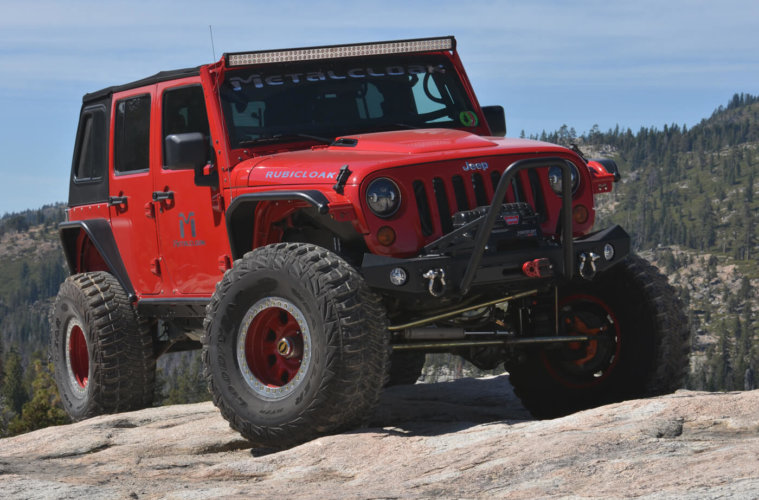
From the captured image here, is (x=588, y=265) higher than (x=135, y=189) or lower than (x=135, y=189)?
lower

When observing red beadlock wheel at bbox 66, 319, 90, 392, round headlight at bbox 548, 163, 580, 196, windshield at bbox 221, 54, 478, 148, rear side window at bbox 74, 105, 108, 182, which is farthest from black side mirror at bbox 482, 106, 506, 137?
red beadlock wheel at bbox 66, 319, 90, 392

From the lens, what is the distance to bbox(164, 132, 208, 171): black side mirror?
25.2ft

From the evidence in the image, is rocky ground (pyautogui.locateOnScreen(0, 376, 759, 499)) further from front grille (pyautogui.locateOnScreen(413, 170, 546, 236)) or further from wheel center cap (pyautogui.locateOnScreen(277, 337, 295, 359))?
front grille (pyautogui.locateOnScreen(413, 170, 546, 236))

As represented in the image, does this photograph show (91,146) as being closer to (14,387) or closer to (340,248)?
(340,248)

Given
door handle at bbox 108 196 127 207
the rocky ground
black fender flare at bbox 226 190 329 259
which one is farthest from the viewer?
door handle at bbox 108 196 127 207

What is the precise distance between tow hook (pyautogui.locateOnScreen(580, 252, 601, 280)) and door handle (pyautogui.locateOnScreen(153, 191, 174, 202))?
3.30 metres

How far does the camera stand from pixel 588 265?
7.21m

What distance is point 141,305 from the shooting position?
939 centimetres

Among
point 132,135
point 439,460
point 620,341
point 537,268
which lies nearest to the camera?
point 439,460

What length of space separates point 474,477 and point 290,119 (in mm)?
3716

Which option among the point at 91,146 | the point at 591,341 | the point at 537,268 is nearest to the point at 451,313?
the point at 537,268

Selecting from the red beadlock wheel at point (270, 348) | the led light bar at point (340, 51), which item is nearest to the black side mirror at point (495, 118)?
the led light bar at point (340, 51)

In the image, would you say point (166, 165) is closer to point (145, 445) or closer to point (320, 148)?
point (320, 148)

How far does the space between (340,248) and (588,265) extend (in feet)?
5.42
